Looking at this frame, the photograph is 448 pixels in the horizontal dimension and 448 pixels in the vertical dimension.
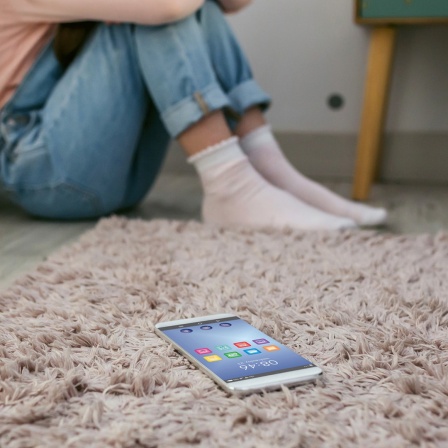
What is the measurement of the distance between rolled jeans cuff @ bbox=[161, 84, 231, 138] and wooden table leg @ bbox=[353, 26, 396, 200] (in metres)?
0.49

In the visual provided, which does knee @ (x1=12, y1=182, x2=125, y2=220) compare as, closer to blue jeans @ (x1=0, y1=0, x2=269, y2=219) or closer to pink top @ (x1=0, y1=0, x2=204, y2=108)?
blue jeans @ (x1=0, y1=0, x2=269, y2=219)

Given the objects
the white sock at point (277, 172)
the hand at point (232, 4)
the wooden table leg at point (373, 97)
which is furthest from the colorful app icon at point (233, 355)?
the wooden table leg at point (373, 97)

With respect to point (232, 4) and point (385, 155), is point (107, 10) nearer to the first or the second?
point (232, 4)

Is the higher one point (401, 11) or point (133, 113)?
point (401, 11)

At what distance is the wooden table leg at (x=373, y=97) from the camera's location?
4.52 feet

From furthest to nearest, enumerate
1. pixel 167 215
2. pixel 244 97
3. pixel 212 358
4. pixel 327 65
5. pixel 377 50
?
pixel 327 65, pixel 377 50, pixel 167 215, pixel 244 97, pixel 212 358

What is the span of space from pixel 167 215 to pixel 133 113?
22cm

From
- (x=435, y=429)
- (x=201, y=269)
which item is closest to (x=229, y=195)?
(x=201, y=269)

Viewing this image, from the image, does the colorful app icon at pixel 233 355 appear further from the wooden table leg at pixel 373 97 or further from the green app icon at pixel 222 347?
the wooden table leg at pixel 373 97

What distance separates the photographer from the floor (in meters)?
0.94

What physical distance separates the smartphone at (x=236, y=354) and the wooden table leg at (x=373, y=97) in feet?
2.67

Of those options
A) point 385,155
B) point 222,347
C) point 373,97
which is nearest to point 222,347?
point 222,347

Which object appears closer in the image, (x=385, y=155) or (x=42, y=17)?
(x=42, y=17)

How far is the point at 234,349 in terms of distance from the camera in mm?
560
